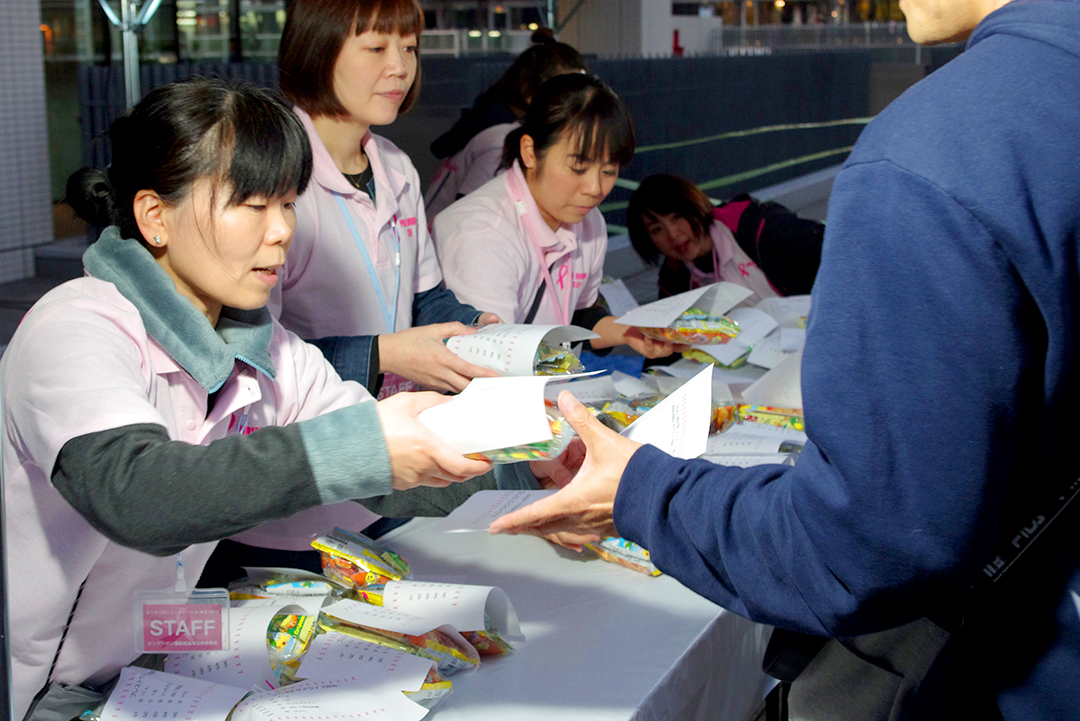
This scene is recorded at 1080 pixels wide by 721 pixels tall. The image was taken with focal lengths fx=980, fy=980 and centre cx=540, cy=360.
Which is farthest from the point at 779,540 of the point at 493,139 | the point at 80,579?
the point at 493,139

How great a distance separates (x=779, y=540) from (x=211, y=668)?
31.4 inches

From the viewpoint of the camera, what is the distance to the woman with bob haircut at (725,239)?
11.6ft

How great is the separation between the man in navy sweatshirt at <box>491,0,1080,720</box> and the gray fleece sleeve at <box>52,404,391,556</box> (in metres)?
0.44

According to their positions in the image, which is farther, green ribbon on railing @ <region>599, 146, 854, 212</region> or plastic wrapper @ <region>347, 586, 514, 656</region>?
green ribbon on railing @ <region>599, 146, 854, 212</region>

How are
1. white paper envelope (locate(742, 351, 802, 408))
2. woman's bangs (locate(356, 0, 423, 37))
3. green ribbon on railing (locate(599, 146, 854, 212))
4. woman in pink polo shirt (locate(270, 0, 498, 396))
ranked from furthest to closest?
1. green ribbon on railing (locate(599, 146, 854, 212))
2. white paper envelope (locate(742, 351, 802, 408))
3. woman's bangs (locate(356, 0, 423, 37))
4. woman in pink polo shirt (locate(270, 0, 498, 396))

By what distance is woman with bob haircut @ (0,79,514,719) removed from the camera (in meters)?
1.06

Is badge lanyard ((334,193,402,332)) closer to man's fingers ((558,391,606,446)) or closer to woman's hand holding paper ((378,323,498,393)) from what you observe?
woman's hand holding paper ((378,323,498,393))

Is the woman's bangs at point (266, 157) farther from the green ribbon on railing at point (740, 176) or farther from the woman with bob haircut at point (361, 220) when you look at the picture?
the green ribbon on railing at point (740, 176)

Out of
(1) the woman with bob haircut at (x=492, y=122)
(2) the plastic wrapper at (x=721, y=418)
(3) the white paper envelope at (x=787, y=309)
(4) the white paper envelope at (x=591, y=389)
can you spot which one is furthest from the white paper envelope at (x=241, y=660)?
(1) the woman with bob haircut at (x=492, y=122)

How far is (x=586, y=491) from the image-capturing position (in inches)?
45.1

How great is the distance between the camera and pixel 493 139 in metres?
3.65

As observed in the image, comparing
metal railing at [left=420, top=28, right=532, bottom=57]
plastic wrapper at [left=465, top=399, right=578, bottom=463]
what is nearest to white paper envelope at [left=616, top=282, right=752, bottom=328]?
plastic wrapper at [left=465, top=399, right=578, bottom=463]

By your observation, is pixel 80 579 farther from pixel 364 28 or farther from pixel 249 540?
pixel 364 28

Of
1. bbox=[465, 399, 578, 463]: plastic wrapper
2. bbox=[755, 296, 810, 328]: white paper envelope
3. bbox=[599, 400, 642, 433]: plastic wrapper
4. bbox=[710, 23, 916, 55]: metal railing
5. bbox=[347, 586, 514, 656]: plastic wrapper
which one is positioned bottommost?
bbox=[347, 586, 514, 656]: plastic wrapper
